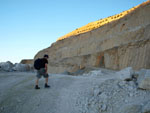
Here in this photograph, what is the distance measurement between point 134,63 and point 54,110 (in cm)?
1078

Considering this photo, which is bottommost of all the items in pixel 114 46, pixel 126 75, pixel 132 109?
pixel 132 109

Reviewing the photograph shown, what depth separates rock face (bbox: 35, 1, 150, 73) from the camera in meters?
14.8

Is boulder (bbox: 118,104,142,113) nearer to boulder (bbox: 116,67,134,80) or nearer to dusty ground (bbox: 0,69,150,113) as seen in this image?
dusty ground (bbox: 0,69,150,113)

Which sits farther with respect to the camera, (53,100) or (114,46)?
(114,46)

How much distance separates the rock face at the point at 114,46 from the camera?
1481 cm

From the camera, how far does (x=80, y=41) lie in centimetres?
2720

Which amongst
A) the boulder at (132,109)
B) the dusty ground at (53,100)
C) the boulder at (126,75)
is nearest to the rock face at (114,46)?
the boulder at (126,75)

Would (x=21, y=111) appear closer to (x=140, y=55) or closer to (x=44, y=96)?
(x=44, y=96)

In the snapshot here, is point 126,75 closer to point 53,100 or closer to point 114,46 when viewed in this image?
point 53,100

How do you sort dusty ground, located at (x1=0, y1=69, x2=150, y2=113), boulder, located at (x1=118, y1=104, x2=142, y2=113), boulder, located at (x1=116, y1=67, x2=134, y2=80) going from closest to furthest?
boulder, located at (x1=118, y1=104, x2=142, y2=113)
dusty ground, located at (x1=0, y1=69, x2=150, y2=113)
boulder, located at (x1=116, y1=67, x2=134, y2=80)

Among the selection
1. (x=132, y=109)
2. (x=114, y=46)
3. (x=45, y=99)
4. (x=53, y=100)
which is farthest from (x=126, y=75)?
(x=114, y=46)

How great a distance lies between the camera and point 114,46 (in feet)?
61.6

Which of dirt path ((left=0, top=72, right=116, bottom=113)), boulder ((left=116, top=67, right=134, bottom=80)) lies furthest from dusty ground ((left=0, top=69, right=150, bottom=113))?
boulder ((left=116, top=67, right=134, bottom=80))

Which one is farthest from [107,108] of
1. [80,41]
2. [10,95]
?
[80,41]
